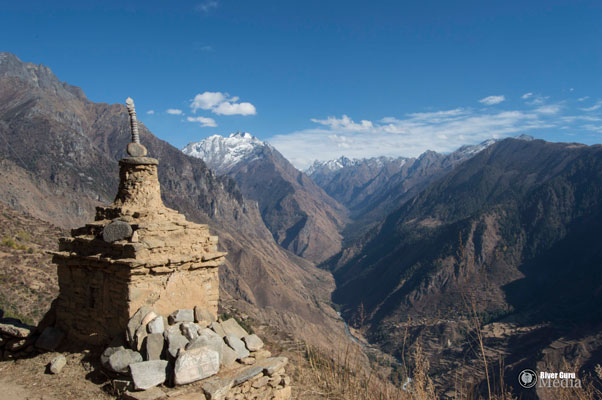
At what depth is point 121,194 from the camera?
31.8 ft

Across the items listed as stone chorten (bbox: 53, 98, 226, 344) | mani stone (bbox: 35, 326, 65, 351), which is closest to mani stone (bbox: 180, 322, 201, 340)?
stone chorten (bbox: 53, 98, 226, 344)

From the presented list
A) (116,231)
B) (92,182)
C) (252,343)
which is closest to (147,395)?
(252,343)

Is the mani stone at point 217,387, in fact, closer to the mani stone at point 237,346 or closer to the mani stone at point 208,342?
the mani stone at point 208,342

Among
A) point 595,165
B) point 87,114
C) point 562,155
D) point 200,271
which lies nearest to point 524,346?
point 200,271

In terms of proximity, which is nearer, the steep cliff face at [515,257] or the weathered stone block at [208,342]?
the weathered stone block at [208,342]

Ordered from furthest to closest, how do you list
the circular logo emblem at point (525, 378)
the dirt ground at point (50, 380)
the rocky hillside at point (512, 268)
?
the rocky hillside at point (512, 268) < the circular logo emblem at point (525, 378) < the dirt ground at point (50, 380)

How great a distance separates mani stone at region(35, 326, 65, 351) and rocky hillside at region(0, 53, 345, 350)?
3365 cm

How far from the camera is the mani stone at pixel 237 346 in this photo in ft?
26.4

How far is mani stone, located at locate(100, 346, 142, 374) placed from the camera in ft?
23.7

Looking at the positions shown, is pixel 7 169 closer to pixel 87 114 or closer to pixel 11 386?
pixel 11 386

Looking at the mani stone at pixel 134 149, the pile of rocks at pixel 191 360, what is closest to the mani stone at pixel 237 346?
the pile of rocks at pixel 191 360

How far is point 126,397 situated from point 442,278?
104 meters

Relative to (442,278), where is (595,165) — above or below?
above

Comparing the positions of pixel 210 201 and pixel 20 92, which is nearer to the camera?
pixel 20 92
